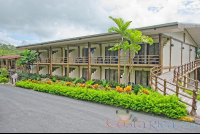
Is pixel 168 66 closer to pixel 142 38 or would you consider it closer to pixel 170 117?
pixel 142 38

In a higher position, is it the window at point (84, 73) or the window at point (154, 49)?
the window at point (154, 49)

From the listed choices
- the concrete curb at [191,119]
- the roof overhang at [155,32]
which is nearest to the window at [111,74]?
the roof overhang at [155,32]

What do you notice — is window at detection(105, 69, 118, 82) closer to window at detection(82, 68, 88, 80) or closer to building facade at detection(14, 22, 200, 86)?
building facade at detection(14, 22, 200, 86)

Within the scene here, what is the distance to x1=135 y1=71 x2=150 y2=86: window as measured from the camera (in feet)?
50.6

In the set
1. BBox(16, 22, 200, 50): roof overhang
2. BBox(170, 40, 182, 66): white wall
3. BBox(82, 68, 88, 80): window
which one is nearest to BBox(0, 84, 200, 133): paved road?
BBox(16, 22, 200, 50): roof overhang

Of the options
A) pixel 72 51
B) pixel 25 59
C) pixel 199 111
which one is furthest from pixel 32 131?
pixel 72 51

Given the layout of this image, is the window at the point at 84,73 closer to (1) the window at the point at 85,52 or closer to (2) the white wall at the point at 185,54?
(1) the window at the point at 85,52

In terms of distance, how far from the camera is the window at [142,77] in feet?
50.6

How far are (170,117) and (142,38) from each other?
19.7ft

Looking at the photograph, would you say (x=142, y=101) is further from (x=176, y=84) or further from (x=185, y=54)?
(x=185, y=54)

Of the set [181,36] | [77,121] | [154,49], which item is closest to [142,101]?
[77,121]

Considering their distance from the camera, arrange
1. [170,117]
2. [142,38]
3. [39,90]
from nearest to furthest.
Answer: [170,117]
[142,38]
[39,90]

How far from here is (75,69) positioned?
864 inches

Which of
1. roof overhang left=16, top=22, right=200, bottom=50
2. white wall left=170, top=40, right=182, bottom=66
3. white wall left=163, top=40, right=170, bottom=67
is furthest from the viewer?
white wall left=170, top=40, right=182, bottom=66
